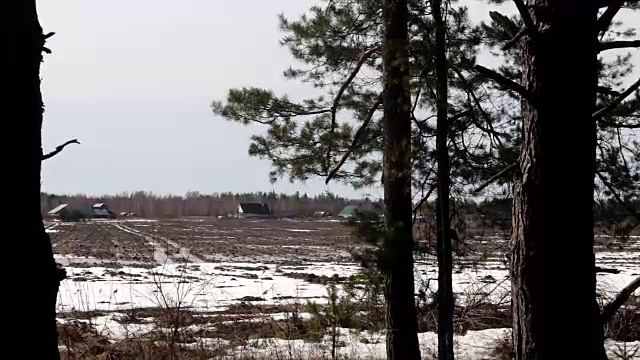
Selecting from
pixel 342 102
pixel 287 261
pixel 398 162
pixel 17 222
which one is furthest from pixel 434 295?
pixel 287 261

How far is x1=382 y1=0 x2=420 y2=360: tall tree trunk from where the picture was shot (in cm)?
693

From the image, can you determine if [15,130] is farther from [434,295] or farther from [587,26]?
[434,295]

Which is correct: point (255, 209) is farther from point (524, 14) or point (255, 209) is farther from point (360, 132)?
point (524, 14)

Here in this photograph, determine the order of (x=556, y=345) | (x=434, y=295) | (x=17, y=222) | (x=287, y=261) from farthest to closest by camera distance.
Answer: (x=287, y=261) → (x=434, y=295) → (x=556, y=345) → (x=17, y=222)

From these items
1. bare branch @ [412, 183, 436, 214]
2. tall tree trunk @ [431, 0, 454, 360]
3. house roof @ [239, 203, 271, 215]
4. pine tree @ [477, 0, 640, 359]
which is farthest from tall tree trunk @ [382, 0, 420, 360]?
house roof @ [239, 203, 271, 215]

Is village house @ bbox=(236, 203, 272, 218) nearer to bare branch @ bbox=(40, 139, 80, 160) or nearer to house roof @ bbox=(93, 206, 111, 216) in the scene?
house roof @ bbox=(93, 206, 111, 216)

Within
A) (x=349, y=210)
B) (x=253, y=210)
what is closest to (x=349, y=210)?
(x=349, y=210)

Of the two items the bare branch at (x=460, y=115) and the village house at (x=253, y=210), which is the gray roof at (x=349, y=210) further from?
the village house at (x=253, y=210)

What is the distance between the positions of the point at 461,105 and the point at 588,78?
4309 millimetres

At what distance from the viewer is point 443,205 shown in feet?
22.8

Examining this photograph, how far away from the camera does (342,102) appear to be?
784cm

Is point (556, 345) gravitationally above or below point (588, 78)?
below

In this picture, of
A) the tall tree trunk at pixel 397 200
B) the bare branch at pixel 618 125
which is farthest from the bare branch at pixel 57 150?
the bare branch at pixel 618 125

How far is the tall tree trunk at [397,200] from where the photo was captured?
6.93 meters
